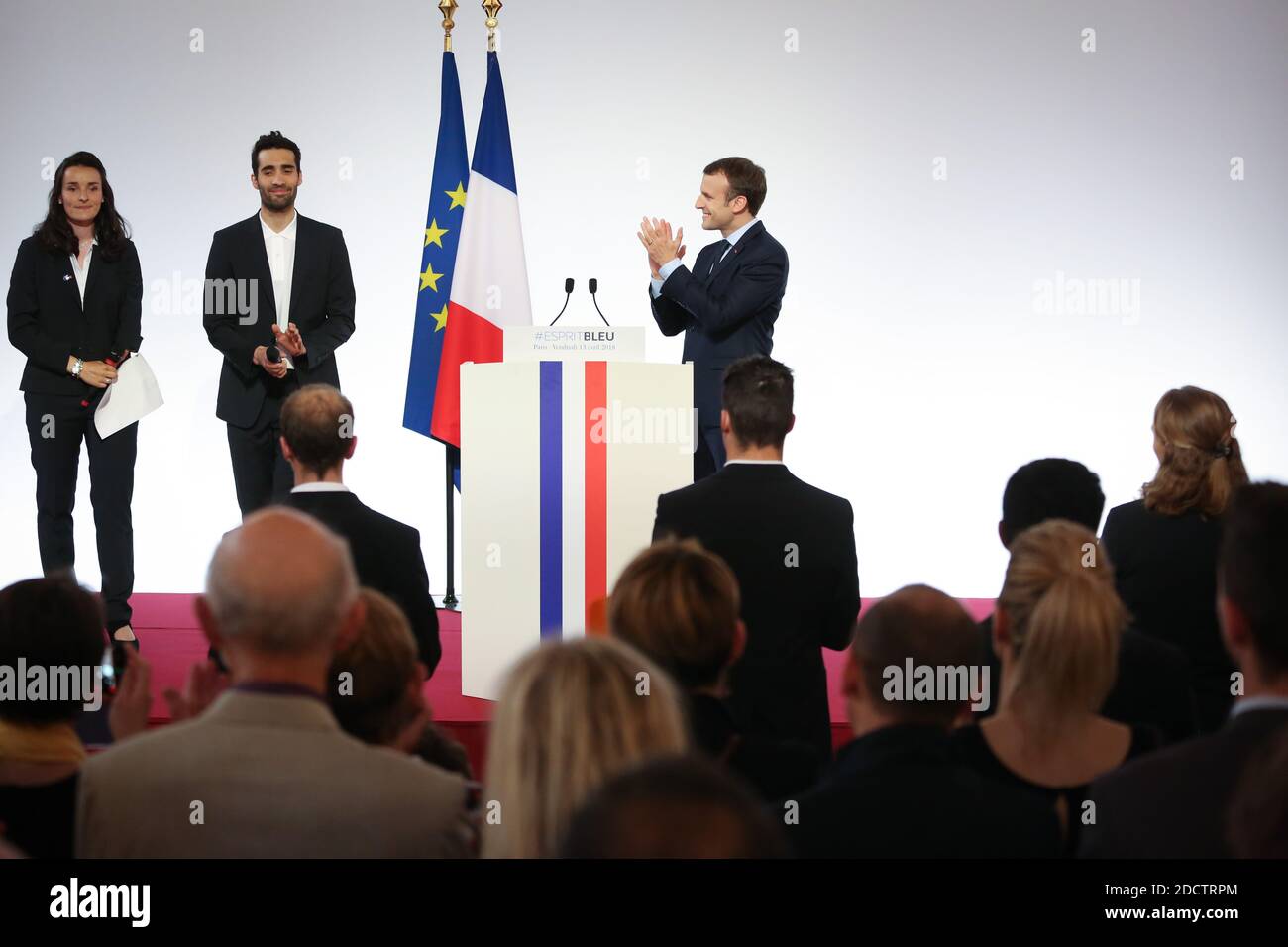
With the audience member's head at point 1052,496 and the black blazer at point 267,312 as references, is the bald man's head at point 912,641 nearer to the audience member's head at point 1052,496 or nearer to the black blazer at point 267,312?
the audience member's head at point 1052,496

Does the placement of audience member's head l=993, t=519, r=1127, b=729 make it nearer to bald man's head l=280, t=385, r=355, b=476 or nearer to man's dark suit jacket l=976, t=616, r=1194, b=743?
man's dark suit jacket l=976, t=616, r=1194, b=743

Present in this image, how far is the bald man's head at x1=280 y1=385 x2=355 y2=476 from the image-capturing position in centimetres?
285

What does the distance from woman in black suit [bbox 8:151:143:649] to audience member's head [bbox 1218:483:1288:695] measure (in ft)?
12.0

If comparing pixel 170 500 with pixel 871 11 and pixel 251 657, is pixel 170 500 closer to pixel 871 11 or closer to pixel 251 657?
pixel 871 11

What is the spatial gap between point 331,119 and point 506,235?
5.66 feet

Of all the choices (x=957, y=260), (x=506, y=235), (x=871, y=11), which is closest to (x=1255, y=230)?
(x=957, y=260)

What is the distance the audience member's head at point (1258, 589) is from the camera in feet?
4.97

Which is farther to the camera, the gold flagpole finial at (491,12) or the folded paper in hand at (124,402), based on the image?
the gold flagpole finial at (491,12)

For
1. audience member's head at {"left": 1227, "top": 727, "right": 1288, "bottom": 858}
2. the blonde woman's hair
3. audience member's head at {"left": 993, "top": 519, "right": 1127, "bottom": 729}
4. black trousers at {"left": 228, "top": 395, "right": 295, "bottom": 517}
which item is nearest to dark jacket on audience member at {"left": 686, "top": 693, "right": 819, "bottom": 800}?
audience member's head at {"left": 993, "top": 519, "right": 1127, "bottom": 729}

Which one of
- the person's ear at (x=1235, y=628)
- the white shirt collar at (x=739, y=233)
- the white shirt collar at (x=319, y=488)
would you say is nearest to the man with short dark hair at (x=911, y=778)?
the person's ear at (x=1235, y=628)

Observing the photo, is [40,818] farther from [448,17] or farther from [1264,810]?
[448,17]

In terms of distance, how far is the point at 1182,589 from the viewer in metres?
2.78

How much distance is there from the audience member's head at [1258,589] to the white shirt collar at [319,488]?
1807 mm

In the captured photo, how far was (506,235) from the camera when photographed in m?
5.02
